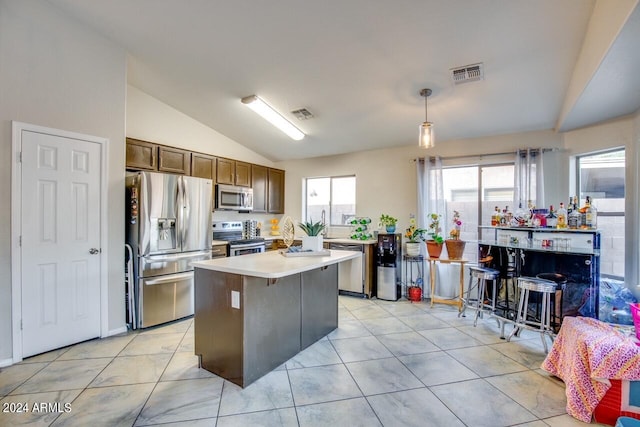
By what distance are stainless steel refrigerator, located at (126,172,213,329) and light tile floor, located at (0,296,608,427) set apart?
1.24 ft

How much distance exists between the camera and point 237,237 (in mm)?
5027

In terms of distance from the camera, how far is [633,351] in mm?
1846

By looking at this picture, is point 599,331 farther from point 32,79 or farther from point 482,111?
point 32,79

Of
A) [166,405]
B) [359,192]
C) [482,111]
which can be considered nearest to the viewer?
[166,405]

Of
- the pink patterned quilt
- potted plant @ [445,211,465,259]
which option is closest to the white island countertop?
the pink patterned quilt

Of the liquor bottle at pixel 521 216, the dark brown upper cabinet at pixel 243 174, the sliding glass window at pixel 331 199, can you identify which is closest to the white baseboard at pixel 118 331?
the dark brown upper cabinet at pixel 243 174

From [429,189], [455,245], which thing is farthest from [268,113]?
[455,245]

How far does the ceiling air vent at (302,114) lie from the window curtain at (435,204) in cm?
187

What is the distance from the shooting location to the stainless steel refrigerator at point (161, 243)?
A: 10.9 ft

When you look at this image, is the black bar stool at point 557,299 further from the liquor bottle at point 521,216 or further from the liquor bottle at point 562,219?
the liquor bottle at point 521,216

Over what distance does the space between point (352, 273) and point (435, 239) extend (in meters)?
1.40

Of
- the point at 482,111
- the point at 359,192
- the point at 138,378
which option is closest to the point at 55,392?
the point at 138,378

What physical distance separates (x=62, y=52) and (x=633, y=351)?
523 cm

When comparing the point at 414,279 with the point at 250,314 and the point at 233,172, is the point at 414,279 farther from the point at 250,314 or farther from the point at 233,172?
the point at 233,172
